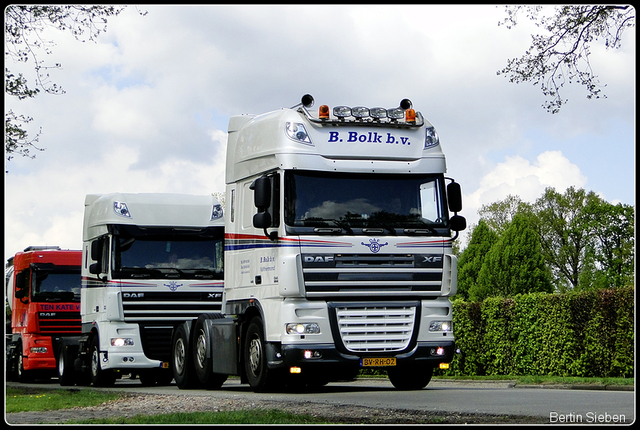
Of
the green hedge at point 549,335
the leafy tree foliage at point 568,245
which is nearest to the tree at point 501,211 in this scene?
the leafy tree foliage at point 568,245

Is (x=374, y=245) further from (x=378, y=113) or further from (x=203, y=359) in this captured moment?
(x=203, y=359)

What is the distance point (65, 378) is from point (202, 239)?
5911 millimetres

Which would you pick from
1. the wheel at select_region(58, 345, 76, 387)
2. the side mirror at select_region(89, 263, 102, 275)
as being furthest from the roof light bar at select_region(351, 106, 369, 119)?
the wheel at select_region(58, 345, 76, 387)

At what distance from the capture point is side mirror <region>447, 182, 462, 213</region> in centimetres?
1456

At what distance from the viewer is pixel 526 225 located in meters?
59.4

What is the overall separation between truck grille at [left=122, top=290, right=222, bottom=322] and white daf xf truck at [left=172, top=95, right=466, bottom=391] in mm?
4298

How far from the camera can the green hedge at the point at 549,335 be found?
69.1 feet

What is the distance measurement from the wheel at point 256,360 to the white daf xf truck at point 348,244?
0.02 m

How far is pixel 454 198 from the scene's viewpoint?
14562 millimetres

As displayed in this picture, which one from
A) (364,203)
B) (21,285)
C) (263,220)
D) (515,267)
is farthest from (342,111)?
(515,267)

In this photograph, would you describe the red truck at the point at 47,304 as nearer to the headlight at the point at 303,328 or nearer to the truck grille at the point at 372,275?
the headlight at the point at 303,328

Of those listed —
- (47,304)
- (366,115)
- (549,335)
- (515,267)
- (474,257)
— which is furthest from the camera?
(474,257)

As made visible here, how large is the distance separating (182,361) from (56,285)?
7.38 metres

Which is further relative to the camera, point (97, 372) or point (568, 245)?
point (568, 245)
